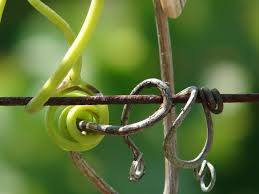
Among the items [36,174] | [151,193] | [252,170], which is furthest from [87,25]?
[252,170]

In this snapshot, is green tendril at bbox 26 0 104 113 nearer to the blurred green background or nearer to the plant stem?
the plant stem

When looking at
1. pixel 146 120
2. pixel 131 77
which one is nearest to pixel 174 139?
pixel 146 120

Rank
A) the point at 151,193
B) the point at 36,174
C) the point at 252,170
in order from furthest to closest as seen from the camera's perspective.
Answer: the point at 252,170
the point at 36,174
the point at 151,193

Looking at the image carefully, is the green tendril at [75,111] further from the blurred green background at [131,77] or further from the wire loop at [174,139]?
the blurred green background at [131,77]

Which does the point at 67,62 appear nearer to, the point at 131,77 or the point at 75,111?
the point at 75,111

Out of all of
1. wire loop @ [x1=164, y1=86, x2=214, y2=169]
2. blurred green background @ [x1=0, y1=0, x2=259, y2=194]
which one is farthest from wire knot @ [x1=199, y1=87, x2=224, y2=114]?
blurred green background @ [x1=0, y1=0, x2=259, y2=194]

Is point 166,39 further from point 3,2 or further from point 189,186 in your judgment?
point 189,186
